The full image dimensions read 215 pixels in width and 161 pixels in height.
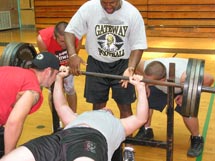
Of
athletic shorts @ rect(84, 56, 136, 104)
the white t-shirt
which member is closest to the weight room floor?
athletic shorts @ rect(84, 56, 136, 104)

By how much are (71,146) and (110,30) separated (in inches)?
44.5

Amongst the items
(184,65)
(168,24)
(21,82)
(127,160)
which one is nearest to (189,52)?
(168,24)

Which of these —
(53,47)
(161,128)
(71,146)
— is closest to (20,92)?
(71,146)

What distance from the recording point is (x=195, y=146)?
297cm

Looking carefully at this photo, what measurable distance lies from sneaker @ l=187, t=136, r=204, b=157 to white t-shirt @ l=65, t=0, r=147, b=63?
97cm

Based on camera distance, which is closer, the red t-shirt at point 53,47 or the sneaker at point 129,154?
the sneaker at point 129,154

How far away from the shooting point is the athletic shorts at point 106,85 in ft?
9.29

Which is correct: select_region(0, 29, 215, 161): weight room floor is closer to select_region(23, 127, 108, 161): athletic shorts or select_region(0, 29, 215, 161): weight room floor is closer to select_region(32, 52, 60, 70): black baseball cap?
select_region(23, 127, 108, 161): athletic shorts

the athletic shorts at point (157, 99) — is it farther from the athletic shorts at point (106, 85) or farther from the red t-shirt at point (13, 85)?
the red t-shirt at point (13, 85)

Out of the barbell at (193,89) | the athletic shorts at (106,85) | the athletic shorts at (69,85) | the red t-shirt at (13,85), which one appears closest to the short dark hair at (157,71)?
the athletic shorts at (106,85)

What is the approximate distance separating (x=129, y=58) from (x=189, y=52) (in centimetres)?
472

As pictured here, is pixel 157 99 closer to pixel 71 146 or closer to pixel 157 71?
pixel 157 71

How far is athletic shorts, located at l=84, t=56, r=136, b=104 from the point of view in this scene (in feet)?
9.29

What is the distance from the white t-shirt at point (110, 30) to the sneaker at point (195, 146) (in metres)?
0.97
